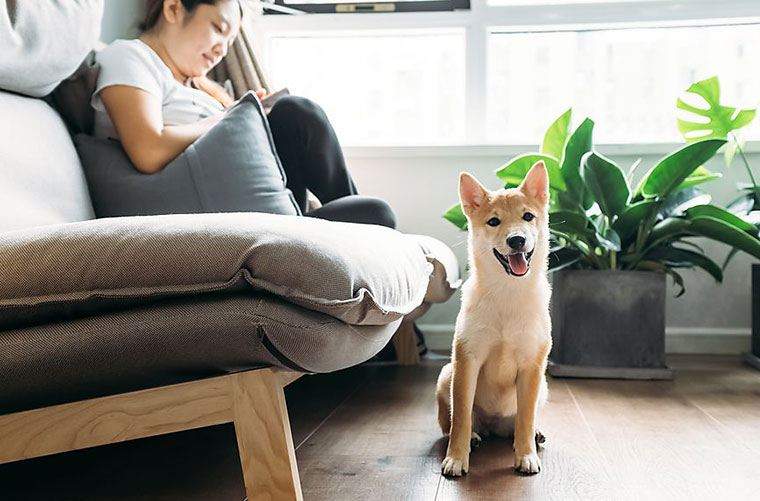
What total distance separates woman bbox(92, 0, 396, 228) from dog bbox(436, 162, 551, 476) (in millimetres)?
579

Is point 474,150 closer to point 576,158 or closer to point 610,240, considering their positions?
point 576,158

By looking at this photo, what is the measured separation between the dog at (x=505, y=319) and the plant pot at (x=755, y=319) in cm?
141

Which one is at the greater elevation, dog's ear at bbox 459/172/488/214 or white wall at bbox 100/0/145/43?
white wall at bbox 100/0/145/43

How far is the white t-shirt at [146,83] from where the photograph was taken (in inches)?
74.8

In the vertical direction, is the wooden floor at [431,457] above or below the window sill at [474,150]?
below

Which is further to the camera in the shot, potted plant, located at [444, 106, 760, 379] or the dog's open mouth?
potted plant, located at [444, 106, 760, 379]

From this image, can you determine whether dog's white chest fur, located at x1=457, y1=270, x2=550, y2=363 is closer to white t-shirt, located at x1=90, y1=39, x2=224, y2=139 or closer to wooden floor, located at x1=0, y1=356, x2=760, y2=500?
wooden floor, located at x1=0, y1=356, x2=760, y2=500

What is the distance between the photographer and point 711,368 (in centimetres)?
268

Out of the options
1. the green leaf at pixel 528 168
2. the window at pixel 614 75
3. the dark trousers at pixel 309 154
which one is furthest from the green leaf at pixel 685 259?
the dark trousers at pixel 309 154

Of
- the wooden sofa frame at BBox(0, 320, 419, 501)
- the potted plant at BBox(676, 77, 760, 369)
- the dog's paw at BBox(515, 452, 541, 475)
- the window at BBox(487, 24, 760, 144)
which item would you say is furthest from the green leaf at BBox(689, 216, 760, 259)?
the wooden sofa frame at BBox(0, 320, 419, 501)

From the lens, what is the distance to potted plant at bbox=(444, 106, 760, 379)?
240 cm

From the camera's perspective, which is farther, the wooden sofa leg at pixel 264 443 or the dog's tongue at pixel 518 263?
the dog's tongue at pixel 518 263

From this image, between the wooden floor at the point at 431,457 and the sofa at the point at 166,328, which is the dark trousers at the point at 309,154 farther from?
the sofa at the point at 166,328

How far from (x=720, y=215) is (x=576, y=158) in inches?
18.4
